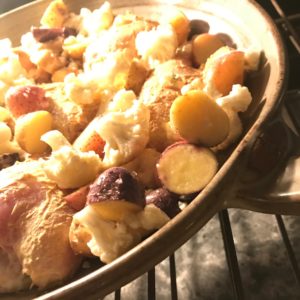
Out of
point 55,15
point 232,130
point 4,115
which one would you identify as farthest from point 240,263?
point 55,15

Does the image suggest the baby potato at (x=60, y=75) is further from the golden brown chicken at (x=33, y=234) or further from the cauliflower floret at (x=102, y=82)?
the golden brown chicken at (x=33, y=234)

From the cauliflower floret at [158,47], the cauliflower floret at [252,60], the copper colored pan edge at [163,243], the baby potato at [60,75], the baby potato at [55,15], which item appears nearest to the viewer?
the copper colored pan edge at [163,243]

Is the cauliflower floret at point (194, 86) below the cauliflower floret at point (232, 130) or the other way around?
the other way around

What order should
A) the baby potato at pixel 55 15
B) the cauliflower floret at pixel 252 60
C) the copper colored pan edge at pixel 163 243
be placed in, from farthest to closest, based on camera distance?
1. the baby potato at pixel 55 15
2. the cauliflower floret at pixel 252 60
3. the copper colored pan edge at pixel 163 243

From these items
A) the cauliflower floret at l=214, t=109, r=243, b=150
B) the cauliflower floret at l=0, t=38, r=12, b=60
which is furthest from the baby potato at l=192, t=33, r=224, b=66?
the cauliflower floret at l=0, t=38, r=12, b=60

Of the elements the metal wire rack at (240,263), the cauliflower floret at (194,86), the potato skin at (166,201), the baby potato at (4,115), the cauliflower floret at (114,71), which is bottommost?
the metal wire rack at (240,263)

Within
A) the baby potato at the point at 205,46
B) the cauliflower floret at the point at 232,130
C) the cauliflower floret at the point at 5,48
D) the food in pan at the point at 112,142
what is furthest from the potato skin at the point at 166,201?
the cauliflower floret at the point at 5,48

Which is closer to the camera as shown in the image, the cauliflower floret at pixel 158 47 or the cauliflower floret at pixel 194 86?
the cauliflower floret at pixel 194 86

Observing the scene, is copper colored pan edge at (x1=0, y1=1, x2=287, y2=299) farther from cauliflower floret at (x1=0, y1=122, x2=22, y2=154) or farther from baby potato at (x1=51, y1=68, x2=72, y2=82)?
baby potato at (x1=51, y1=68, x2=72, y2=82)
